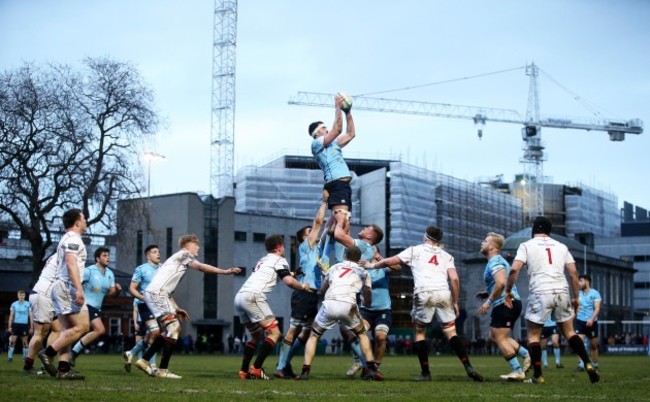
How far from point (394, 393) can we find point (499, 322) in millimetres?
4424

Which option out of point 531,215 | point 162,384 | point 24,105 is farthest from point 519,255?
point 531,215

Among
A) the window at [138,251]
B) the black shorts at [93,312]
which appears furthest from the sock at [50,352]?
the window at [138,251]

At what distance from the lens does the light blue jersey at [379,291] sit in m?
18.4

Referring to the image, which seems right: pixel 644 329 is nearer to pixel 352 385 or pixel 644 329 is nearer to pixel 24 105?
pixel 24 105

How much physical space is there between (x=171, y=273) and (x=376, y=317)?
13.0 ft

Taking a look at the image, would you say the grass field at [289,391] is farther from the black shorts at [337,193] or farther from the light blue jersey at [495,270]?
the black shorts at [337,193]

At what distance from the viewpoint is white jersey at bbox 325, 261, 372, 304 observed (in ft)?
53.1

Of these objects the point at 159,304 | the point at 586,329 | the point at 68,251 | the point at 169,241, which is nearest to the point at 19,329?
the point at 159,304

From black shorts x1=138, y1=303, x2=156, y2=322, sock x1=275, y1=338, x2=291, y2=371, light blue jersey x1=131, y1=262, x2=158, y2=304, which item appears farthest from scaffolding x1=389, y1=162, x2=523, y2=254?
sock x1=275, y1=338, x2=291, y2=371

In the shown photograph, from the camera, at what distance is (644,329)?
12344cm

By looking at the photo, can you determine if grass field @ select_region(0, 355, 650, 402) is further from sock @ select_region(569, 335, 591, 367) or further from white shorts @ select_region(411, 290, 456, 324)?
white shorts @ select_region(411, 290, 456, 324)

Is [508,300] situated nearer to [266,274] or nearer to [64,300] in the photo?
[266,274]

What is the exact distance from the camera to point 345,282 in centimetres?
1625

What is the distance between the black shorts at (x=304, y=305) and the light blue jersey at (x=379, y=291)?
105cm
